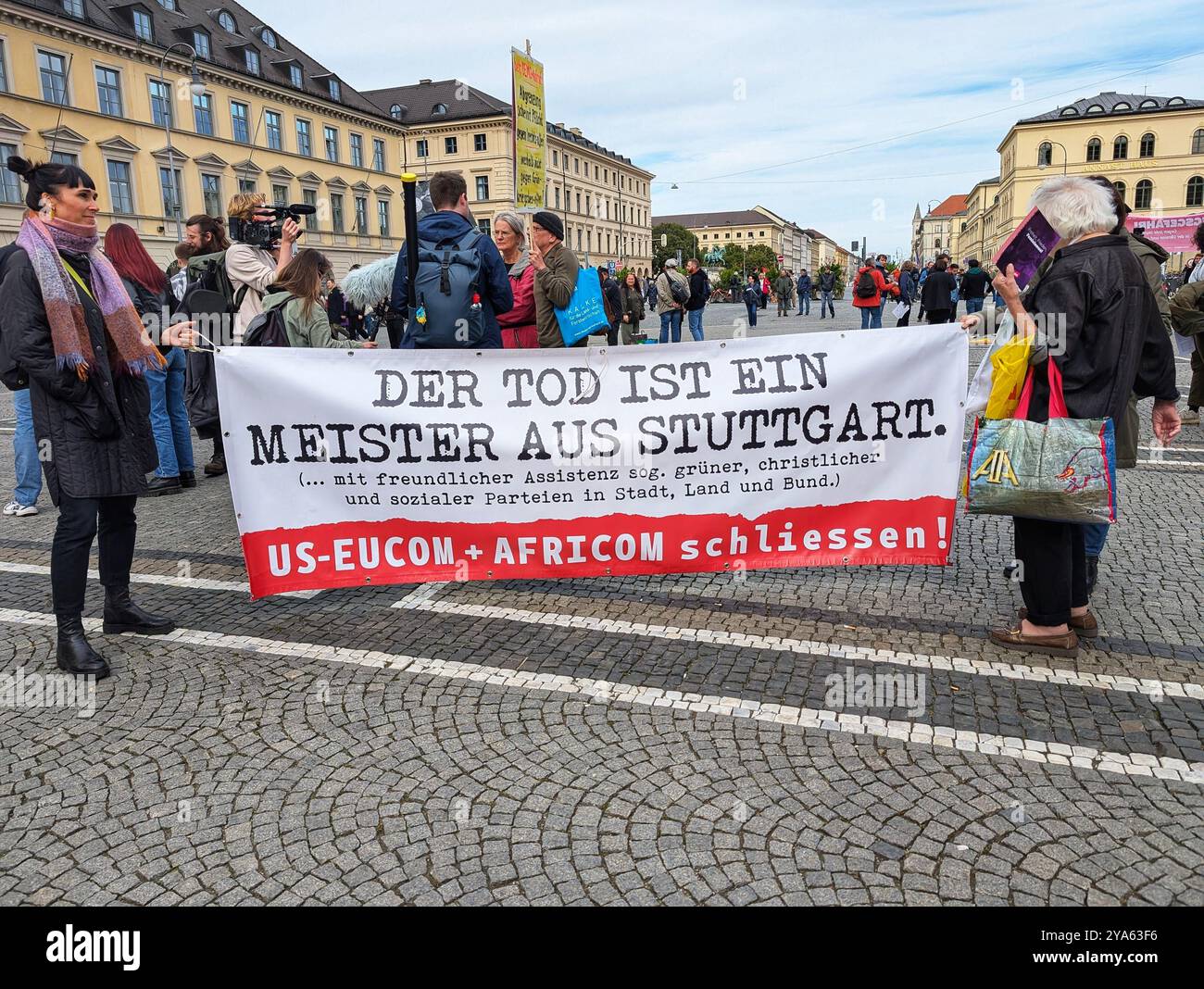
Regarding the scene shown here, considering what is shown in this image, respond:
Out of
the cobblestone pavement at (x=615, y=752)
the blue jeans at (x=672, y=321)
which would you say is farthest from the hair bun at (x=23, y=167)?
the blue jeans at (x=672, y=321)

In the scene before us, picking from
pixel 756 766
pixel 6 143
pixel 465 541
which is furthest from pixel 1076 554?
pixel 6 143

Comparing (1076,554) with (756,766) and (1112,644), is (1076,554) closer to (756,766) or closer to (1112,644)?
(1112,644)

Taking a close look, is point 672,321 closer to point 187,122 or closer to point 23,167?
point 23,167

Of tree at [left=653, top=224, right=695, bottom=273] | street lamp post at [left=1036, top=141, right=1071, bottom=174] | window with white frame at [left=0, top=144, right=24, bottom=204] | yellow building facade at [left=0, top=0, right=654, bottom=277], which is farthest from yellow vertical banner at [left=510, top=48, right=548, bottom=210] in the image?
tree at [left=653, top=224, right=695, bottom=273]

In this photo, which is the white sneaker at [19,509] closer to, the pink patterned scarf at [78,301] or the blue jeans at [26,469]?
the blue jeans at [26,469]

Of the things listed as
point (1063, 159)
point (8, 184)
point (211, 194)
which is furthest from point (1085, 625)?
point (1063, 159)

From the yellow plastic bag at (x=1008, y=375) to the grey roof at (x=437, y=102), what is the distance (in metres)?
78.0

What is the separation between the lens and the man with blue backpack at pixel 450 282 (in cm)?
507

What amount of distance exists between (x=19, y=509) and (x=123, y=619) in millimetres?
3350

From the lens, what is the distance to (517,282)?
19.9ft

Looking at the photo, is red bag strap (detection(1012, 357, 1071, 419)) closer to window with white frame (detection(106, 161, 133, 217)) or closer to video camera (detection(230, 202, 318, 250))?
video camera (detection(230, 202, 318, 250))

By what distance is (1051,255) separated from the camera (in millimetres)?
3904

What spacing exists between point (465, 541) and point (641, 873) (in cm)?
214

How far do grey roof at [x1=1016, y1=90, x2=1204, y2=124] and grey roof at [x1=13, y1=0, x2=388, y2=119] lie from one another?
64910 mm
